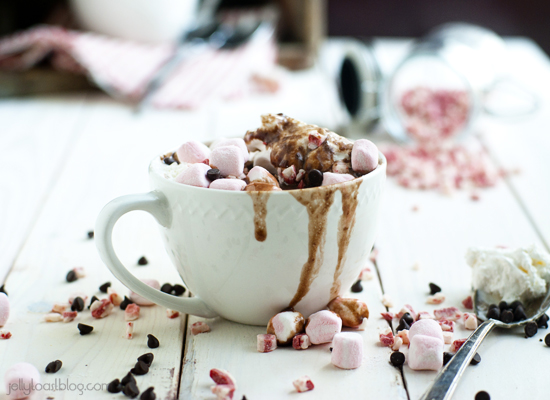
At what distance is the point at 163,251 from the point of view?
924 mm

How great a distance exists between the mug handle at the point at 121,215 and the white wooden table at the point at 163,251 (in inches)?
1.9

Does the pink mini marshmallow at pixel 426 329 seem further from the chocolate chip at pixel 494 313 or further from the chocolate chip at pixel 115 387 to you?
the chocolate chip at pixel 115 387

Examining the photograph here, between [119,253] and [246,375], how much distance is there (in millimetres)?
395

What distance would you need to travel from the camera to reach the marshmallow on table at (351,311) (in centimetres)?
69

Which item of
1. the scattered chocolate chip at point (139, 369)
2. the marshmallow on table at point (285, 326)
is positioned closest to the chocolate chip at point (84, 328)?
the scattered chocolate chip at point (139, 369)

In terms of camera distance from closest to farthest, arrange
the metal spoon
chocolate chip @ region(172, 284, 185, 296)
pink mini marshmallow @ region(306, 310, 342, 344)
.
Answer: the metal spoon, pink mini marshmallow @ region(306, 310, 342, 344), chocolate chip @ region(172, 284, 185, 296)

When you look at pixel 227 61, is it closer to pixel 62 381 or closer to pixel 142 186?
pixel 142 186

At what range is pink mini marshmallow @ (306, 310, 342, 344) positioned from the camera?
65cm

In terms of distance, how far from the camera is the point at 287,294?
65 cm

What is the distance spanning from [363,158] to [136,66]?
131cm

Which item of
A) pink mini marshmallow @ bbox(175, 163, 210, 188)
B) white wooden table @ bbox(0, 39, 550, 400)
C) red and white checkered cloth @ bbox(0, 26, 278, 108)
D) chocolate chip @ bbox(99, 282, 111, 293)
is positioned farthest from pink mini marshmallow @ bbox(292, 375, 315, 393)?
red and white checkered cloth @ bbox(0, 26, 278, 108)

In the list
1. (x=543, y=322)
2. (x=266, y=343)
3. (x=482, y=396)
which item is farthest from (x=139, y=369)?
(x=543, y=322)

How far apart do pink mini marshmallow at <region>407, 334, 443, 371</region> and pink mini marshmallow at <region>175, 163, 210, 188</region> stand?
0.28m

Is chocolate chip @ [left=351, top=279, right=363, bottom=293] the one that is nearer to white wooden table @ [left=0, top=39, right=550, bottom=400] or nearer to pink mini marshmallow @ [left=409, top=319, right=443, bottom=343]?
white wooden table @ [left=0, top=39, right=550, bottom=400]
